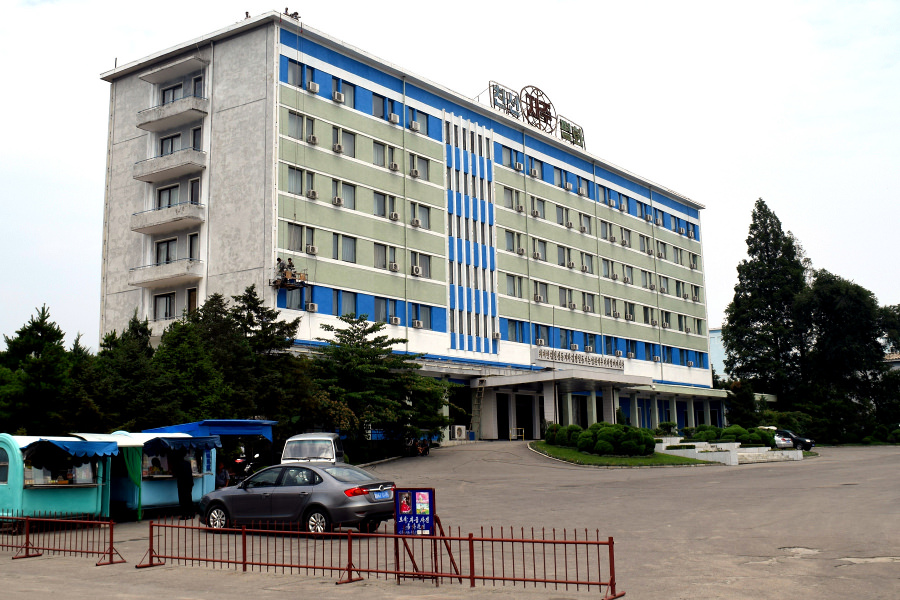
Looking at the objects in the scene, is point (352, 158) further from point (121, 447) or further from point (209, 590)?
point (209, 590)

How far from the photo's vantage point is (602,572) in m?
12.8

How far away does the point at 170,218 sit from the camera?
154 ft

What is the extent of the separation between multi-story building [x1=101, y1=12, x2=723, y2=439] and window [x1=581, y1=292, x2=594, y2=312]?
0.53 ft

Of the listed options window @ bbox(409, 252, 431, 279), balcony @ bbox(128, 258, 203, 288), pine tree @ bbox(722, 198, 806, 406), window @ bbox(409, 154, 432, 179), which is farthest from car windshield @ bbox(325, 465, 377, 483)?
pine tree @ bbox(722, 198, 806, 406)

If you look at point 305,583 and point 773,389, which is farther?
point 773,389

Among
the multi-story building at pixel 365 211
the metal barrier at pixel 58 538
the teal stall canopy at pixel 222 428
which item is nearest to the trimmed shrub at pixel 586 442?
the multi-story building at pixel 365 211

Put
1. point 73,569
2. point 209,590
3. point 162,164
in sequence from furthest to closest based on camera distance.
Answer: point 162,164
point 73,569
point 209,590

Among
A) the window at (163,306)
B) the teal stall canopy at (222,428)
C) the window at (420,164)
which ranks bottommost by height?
the teal stall canopy at (222,428)

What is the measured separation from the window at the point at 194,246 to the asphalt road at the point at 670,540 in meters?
21.2

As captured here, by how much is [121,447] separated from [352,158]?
1232 inches

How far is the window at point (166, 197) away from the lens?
49.0m

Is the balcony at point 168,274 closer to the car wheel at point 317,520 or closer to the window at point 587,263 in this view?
the car wheel at point 317,520

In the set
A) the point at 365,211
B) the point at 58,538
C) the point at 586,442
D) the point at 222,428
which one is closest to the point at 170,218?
the point at 365,211

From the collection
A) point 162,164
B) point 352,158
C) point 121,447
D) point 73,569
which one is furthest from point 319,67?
point 73,569
